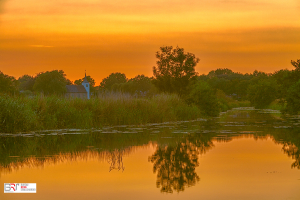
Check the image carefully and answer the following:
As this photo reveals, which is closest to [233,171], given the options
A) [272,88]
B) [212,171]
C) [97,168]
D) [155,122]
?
[212,171]

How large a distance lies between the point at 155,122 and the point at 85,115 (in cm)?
609

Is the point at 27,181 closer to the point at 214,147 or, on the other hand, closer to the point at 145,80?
the point at 214,147

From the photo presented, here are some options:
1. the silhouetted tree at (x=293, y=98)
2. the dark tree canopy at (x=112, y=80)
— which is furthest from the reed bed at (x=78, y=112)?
the dark tree canopy at (x=112, y=80)

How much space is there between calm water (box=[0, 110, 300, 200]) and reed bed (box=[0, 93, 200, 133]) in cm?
214

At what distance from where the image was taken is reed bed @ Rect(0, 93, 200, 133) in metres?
18.5

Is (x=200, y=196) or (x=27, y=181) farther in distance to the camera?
(x=27, y=181)

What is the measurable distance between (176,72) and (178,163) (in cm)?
3313

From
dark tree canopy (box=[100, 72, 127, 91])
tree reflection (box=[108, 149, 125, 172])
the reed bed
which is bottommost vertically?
tree reflection (box=[108, 149, 125, 172])

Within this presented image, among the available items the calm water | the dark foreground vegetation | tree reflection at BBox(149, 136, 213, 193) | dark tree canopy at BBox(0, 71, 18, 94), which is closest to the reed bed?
the dark foreground vegetation

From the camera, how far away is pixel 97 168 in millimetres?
10211

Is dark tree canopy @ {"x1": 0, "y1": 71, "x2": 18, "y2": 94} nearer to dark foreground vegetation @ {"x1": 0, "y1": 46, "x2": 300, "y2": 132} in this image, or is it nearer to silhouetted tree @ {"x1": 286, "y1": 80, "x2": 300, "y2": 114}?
dark foreground vegetation @ {"x1": 0, "y1": 46, "x2": 300, "y2": 132}

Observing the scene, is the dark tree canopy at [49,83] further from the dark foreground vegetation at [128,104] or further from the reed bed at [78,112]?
the reed bed at [78,112]

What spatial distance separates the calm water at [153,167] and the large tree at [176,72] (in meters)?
26.4

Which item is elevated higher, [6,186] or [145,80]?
[145,80]
